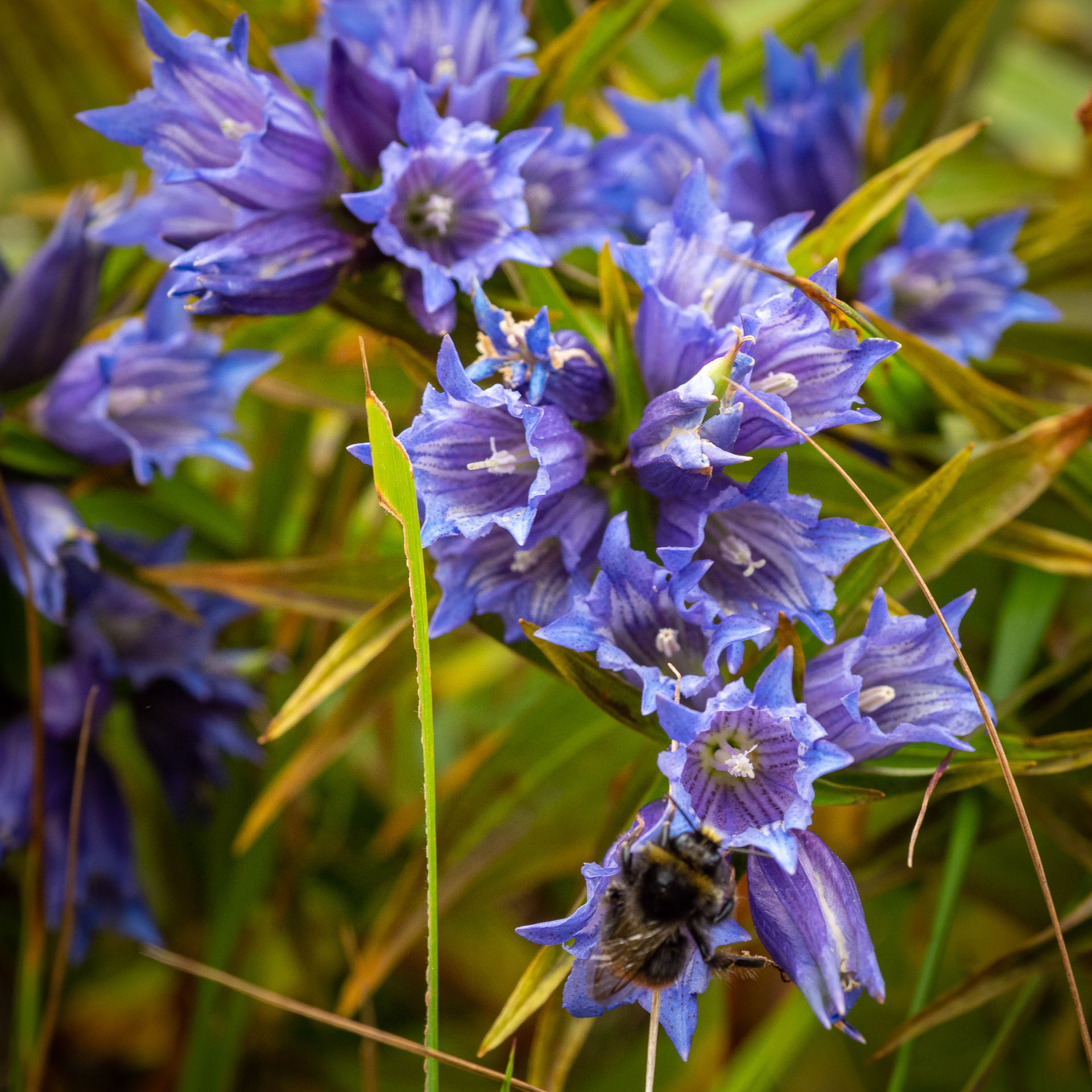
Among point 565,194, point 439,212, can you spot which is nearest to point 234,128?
point 439,212

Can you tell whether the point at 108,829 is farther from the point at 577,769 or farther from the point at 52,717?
the point at 577,769

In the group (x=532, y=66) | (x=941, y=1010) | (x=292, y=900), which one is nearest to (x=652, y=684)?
(x=941, y=1010)

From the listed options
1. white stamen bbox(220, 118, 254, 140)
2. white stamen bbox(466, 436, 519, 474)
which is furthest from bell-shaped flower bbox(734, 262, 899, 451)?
white stamen bbox(220, 118, 254, 140)

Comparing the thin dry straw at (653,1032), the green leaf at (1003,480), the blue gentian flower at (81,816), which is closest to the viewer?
the thin dry straw at (653,1032)

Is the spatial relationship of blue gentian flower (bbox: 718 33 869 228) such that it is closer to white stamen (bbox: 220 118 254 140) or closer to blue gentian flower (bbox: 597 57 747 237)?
blue gentian flower (bbox: 597 57 747 237)

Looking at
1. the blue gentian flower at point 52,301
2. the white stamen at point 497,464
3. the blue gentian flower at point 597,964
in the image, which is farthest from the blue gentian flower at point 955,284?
the blue gentian flower at point 52,301

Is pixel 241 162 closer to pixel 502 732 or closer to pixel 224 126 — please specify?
pixel 224 126

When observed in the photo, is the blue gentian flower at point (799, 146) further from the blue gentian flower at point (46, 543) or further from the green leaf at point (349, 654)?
the blue gentian flower at point (46, 543)
